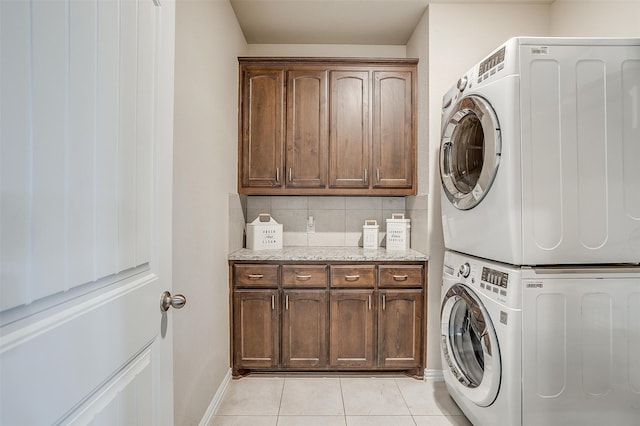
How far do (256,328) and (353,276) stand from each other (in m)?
0.82

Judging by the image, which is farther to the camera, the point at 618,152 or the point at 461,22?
the point at 461,22

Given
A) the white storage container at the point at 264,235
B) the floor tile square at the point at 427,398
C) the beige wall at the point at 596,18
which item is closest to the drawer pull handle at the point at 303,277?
the white storage container at the point at 264,235

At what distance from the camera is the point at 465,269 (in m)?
1.77

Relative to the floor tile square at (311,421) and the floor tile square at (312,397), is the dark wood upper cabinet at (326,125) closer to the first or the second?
the floor tile square at (312,397)

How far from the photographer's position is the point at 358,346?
8.11 feet

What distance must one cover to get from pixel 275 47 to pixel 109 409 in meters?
3.06

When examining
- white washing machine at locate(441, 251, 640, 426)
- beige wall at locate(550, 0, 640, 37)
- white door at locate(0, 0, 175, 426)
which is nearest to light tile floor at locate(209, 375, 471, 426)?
white washing machine at locate(441, 251, 640, 426)

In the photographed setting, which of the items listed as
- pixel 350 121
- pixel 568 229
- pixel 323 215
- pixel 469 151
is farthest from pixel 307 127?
pixel 568 229

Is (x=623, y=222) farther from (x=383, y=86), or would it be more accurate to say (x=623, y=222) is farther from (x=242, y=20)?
(x=242, y=20)

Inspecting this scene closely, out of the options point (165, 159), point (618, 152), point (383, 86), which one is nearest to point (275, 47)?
point (383, 86)

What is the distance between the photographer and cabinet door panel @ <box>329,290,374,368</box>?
247 cm

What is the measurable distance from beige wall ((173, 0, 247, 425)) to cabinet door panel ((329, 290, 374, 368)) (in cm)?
79

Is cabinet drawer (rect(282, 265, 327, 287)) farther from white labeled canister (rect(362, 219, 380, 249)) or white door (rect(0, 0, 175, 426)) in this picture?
white door (rect(0, 0, 175, 426))

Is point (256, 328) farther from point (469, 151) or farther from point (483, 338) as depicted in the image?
point (469, 151)
